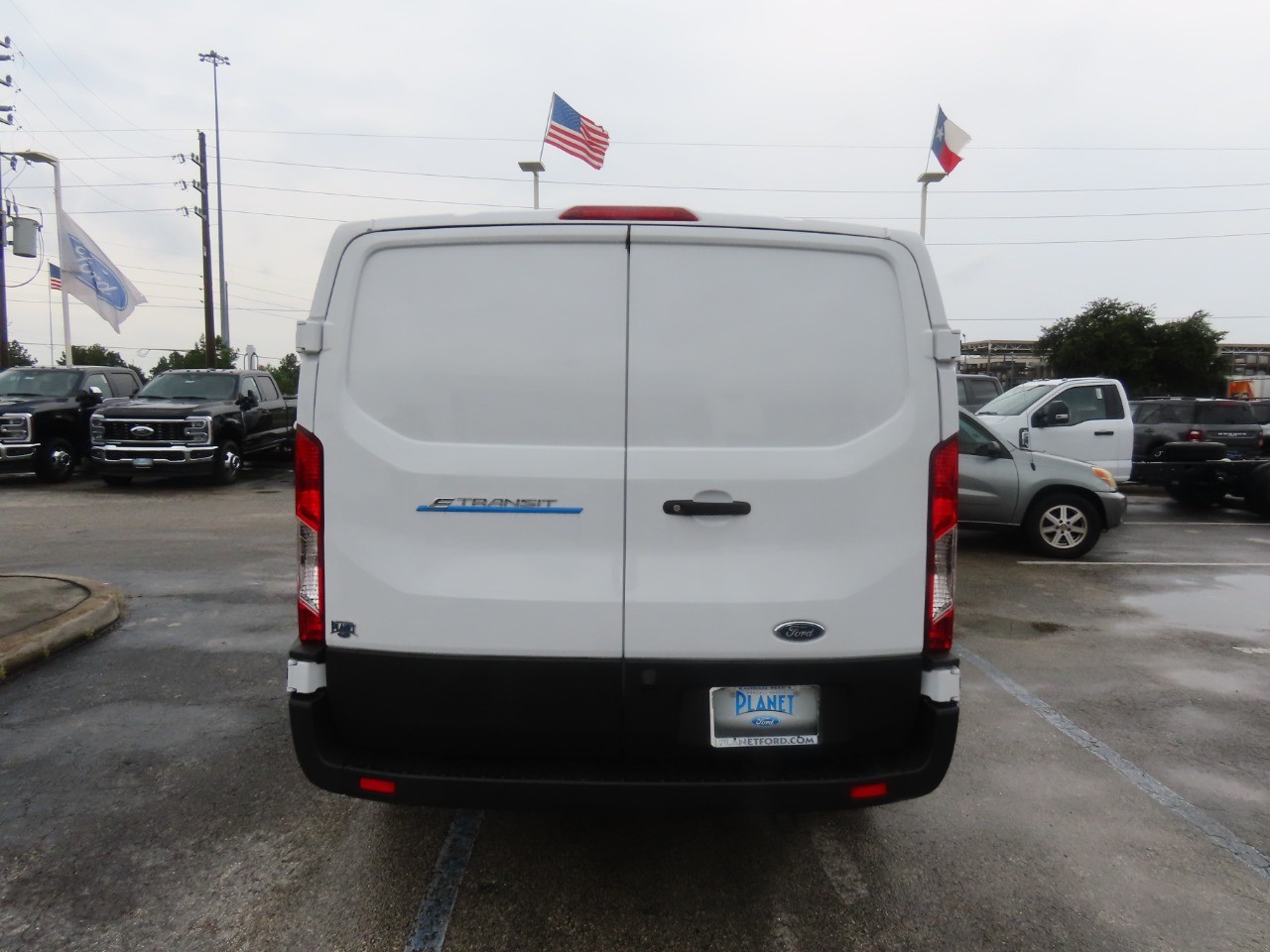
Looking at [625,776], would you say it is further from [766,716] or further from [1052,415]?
[1052,415]

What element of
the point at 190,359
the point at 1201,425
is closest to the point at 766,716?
the point at 1201,425

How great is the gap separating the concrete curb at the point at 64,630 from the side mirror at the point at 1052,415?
11.8m

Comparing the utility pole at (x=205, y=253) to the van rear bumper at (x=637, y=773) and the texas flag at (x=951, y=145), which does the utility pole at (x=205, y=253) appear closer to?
the texas flag at (x=951, y=145)

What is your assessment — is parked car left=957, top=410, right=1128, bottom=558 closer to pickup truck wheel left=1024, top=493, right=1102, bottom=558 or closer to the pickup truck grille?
pickup truck wheel left=1024, top=493, right=1102, bottom=558

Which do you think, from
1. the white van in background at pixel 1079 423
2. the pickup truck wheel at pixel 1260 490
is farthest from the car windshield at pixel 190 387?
the pickup truck wheel at pixel 1260 490

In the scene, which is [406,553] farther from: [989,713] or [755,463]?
[989,713]

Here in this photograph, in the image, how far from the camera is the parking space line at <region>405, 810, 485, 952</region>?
2672 millimetres

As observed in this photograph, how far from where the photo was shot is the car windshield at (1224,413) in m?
17.8

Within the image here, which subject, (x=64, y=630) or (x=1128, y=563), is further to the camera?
(x=1128, y=563)

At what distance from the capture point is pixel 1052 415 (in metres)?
12.8

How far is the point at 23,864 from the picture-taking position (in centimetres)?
311

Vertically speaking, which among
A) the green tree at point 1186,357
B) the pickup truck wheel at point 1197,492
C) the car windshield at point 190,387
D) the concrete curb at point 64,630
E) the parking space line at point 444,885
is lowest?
the parking space line at point 444,885

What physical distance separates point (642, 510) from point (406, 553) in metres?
0.71

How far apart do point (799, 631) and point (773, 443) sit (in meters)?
0.56
